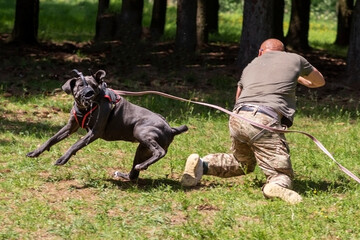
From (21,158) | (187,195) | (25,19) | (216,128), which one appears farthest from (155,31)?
(187,195)

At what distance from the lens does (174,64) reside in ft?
54.5

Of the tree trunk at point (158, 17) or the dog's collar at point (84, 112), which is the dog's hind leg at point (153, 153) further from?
the tree trunk at point (158, 17)

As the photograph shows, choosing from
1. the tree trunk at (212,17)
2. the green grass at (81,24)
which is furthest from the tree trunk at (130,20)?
the tree trunk at (212,17)

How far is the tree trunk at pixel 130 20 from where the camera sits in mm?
17938

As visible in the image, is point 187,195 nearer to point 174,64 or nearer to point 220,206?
point 220,206

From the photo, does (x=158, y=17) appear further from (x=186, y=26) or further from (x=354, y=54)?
(x=354, y=54)

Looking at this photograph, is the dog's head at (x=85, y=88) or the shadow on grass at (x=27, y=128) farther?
the shadow on grass at (x=27, y=128)

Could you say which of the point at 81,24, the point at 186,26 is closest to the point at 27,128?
the point at 186,26

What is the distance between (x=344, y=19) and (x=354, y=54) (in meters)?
9.62

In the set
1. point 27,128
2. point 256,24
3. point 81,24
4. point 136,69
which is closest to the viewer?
point 27,128

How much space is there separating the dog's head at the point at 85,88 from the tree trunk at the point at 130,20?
10.2 metres

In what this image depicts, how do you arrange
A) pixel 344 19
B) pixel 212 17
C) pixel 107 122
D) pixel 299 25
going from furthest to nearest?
pixel 344 19 → pixel 212 17 → pixel 299 25 → pixel 107 122

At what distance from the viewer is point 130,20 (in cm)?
1841

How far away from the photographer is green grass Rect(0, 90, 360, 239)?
255 inches
